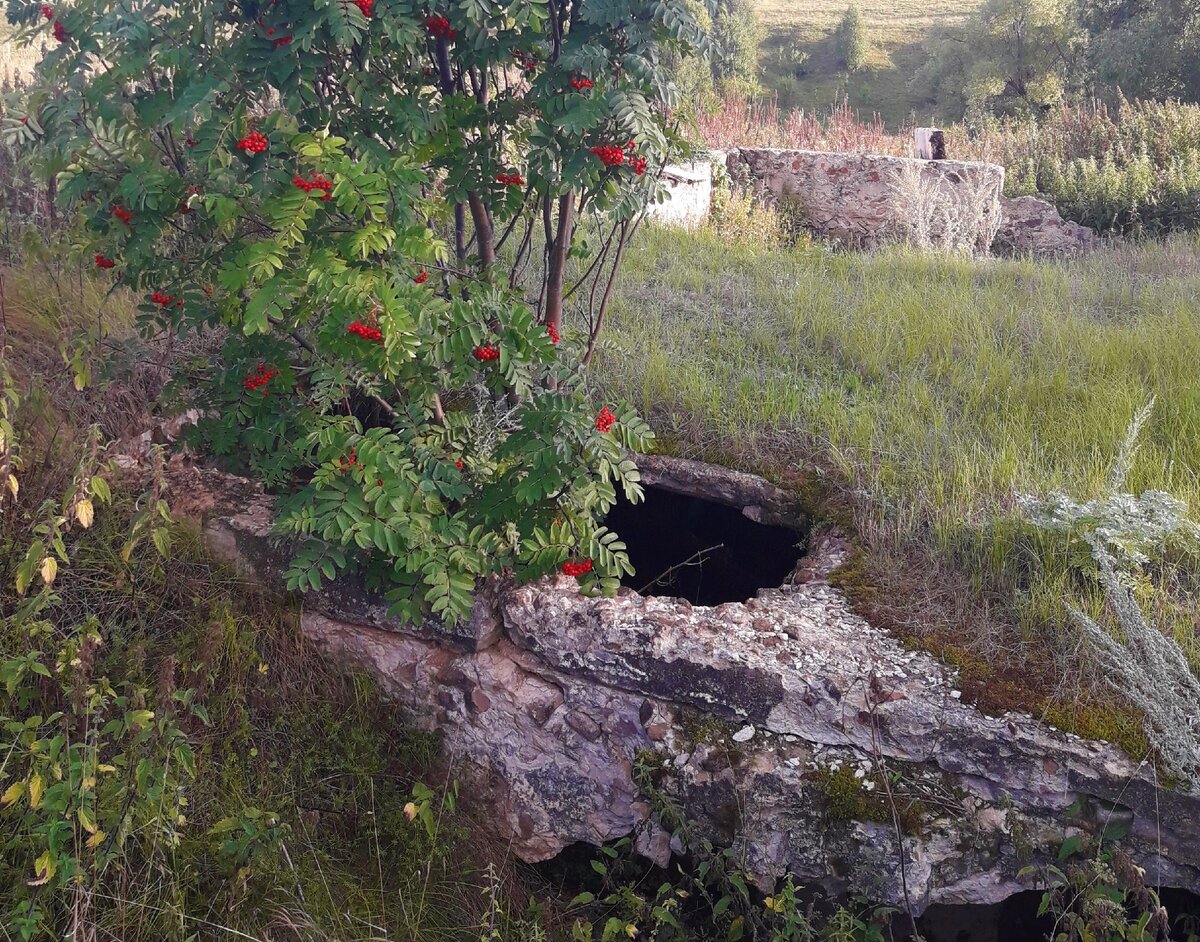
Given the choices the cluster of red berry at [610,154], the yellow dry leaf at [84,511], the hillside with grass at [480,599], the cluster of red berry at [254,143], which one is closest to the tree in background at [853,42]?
the hillside with grass at [480,599]

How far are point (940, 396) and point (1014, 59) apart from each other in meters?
20.5

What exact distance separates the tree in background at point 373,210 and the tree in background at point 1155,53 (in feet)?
48.4

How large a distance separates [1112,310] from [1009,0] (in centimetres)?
1927

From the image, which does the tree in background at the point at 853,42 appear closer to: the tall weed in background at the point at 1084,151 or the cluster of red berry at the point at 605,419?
the tall weed in background at the point at 1084,151

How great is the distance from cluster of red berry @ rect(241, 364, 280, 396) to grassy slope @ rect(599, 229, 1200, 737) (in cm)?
117

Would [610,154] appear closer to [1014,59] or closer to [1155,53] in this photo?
[1155,53]

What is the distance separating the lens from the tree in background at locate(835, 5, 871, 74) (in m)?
28.8

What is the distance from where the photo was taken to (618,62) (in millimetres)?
2699

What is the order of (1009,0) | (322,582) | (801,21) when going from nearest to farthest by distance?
(322,582) → (1009,0) → (801,21)

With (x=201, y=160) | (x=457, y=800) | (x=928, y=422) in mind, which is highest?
(x=201, y=160)

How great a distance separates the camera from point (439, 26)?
2.55 m

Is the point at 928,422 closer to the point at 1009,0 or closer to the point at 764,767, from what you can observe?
the point at 764,767

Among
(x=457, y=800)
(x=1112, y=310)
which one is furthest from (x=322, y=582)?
(x=1112, y=310)

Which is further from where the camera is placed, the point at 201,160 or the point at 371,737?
the point at 371,737
